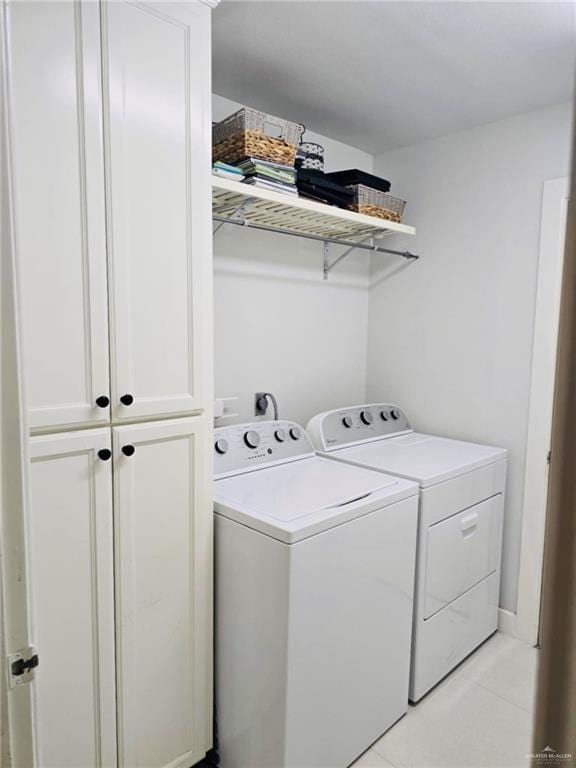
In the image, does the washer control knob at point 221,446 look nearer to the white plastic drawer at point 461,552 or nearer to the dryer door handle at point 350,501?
the dryer door handle at point 350,501

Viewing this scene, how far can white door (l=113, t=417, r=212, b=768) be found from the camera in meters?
1.38

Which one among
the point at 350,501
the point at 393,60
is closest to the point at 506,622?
the point at 350,501

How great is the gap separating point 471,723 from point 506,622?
2.17 ft

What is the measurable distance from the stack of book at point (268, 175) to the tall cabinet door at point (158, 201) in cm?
34

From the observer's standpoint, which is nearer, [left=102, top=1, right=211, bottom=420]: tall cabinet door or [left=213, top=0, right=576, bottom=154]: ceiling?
[left=102, top=1, right=211, bottom=420]: tall cabinet door

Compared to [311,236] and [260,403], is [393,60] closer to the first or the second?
[311,236]

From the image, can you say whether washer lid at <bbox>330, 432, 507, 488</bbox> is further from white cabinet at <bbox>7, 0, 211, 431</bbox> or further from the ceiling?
the ceiling

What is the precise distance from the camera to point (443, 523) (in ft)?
6.38

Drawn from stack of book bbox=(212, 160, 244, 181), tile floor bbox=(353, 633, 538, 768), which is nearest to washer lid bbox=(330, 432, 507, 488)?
tile floor bbox=(353, 633, 538, 768)

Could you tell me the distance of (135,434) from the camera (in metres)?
1.37

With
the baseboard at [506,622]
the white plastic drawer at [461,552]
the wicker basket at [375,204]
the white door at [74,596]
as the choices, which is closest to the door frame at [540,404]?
the baseboard at [506,622]

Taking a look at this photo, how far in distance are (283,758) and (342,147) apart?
265 cm

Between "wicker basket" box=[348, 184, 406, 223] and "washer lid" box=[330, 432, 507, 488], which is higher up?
"wicker basket" box=[348, 184, 406, 223]

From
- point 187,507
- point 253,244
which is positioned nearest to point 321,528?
point 187,507
